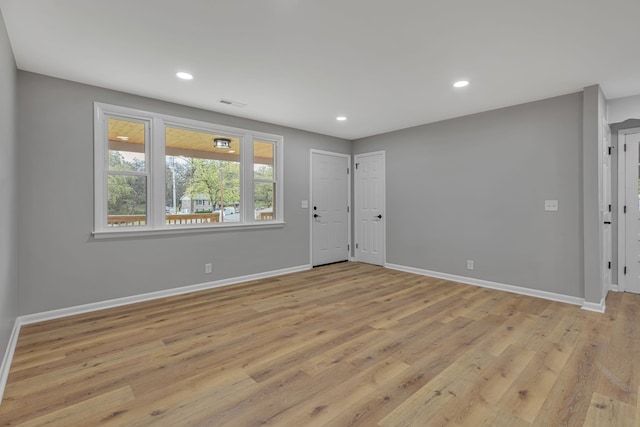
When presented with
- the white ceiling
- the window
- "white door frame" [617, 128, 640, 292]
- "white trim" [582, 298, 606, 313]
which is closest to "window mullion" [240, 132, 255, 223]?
the window

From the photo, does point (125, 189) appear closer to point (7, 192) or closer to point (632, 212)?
point (7, 192)

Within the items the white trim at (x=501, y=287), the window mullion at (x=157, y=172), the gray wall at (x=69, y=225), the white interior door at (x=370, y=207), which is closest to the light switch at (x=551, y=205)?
the white trim at (x=501, y=287)

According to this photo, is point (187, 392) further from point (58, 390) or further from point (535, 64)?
point (535, 64)

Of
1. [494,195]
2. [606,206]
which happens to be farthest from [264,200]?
[606,206]

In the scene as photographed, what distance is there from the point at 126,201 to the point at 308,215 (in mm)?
2821

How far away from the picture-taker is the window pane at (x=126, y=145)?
354 cm

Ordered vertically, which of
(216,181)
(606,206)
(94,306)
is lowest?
(94,306)

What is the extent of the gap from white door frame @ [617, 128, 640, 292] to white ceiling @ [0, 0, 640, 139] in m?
0.68

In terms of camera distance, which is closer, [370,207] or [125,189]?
[125,189]

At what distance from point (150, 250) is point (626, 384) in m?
4.53

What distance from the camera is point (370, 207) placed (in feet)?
19.4

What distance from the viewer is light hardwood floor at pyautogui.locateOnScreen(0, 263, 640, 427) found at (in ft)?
5.62

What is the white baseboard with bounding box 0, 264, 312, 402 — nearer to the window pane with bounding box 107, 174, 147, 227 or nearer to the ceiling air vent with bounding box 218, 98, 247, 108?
the window pane with bounding box 107, 174, 147, 227

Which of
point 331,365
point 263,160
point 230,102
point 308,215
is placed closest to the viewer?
point 331,365
